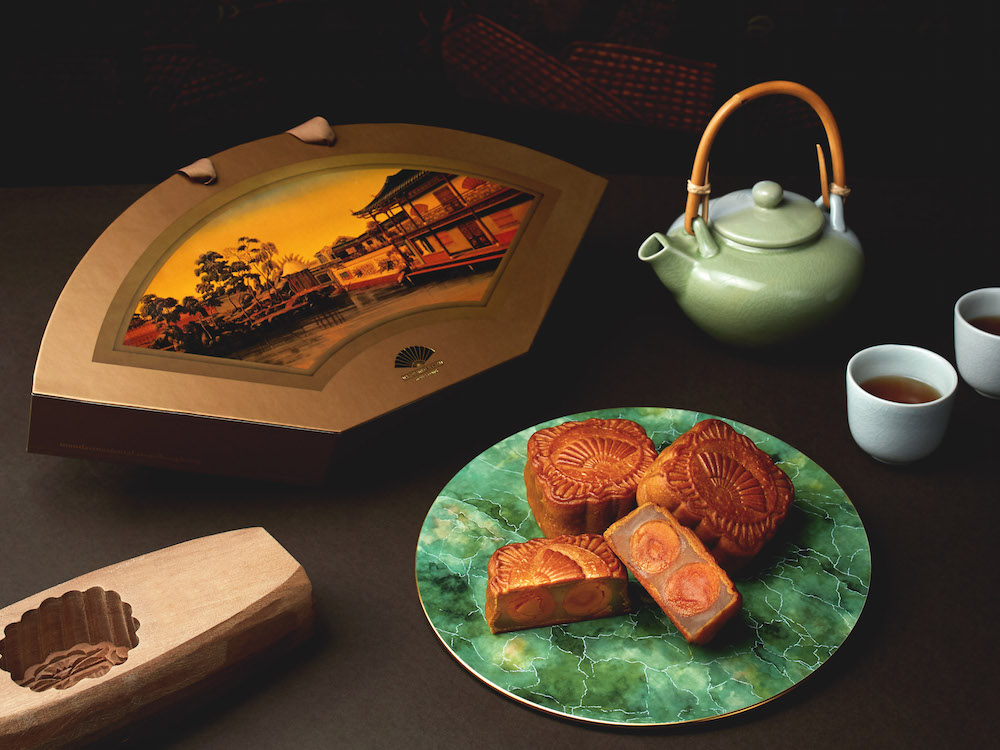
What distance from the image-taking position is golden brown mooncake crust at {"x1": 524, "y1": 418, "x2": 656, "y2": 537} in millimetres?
1139

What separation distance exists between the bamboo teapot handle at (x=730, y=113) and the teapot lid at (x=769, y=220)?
0.16 ft

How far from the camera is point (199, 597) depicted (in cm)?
98

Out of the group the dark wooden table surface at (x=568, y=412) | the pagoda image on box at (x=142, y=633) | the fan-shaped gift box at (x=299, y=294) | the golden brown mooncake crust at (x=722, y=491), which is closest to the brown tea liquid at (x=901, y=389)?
the dark wooden table surface at (x=568, y=412)

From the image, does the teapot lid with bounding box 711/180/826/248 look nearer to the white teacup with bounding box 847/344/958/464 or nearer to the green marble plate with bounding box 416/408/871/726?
the white teacup with bounding box 847/344/958/464

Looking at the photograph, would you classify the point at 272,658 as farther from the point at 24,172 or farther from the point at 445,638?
the point at 24,172

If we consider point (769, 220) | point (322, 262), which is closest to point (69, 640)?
point (322, 262)

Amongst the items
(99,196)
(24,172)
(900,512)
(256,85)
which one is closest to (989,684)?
(900,512)

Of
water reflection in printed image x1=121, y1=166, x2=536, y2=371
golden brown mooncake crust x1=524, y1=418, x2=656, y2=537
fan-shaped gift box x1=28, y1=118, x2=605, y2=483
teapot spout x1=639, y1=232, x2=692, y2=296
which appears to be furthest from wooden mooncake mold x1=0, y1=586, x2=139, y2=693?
teapot spout x1=639, y1=232, x2=692, y2=296

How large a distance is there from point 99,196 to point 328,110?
656 millimetres

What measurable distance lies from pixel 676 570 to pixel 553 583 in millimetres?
137

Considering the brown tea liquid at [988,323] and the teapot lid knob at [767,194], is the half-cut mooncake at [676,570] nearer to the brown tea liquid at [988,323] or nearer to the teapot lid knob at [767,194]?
the teapot lid knob at [767,194]

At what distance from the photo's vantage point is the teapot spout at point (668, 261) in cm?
141

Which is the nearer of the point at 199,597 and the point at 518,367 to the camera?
the point at 199,597

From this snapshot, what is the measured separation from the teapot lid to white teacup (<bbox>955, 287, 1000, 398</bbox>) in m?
0.24
